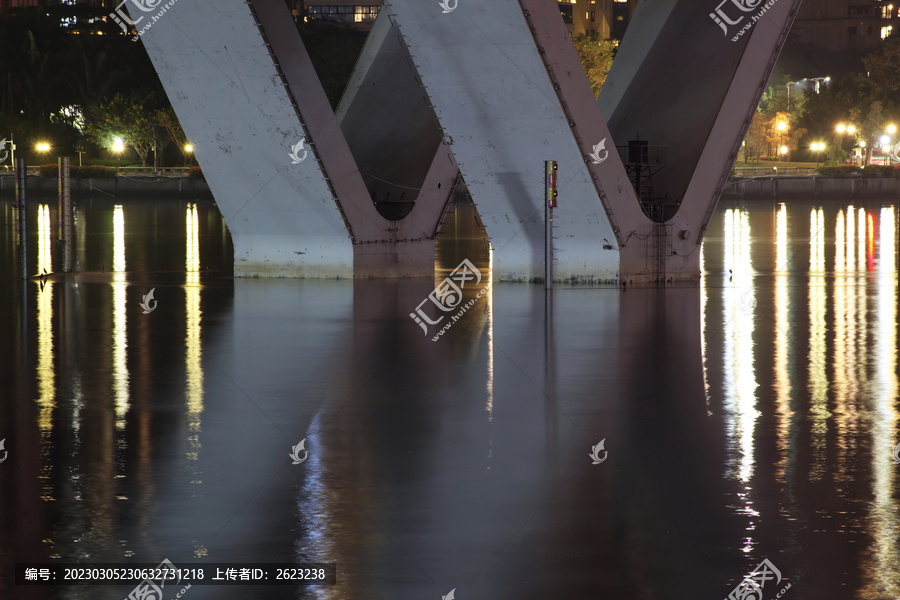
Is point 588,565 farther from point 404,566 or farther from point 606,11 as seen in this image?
point 606,11

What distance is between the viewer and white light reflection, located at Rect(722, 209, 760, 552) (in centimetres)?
782

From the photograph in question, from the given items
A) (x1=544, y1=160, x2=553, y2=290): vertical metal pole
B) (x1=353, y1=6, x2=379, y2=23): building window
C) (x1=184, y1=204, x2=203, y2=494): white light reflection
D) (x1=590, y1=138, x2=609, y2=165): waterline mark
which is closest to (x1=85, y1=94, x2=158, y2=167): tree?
(x1=184, y1=204, x2=203, y2=494): white light reflection

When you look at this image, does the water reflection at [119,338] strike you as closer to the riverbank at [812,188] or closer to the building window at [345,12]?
the riverbank at [812,188]

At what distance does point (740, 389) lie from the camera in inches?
432

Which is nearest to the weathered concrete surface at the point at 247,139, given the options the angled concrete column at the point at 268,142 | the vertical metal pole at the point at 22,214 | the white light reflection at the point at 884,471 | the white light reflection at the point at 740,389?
the angled concrete column at the point at 268,142

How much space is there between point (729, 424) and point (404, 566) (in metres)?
3.99

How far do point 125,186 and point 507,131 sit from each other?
53.2 m

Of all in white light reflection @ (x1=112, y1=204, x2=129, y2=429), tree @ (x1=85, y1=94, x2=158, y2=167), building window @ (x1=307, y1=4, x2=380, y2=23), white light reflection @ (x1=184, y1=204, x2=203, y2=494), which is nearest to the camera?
white light reflection @ (x1=184, y1=204, x2=203, y2=494)

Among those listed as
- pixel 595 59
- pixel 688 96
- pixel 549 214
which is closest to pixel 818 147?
pixel 595 59

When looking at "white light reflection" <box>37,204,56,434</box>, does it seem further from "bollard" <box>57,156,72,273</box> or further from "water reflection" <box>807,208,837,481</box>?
"water reflection" <box>807,208,837,481</box>

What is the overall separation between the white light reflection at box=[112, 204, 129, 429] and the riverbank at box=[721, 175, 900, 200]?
150ft

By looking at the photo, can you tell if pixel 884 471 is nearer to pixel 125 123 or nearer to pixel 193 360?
pixel 193 360

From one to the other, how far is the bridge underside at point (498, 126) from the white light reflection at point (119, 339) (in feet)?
7.84

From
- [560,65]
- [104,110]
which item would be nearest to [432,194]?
[560,65]
